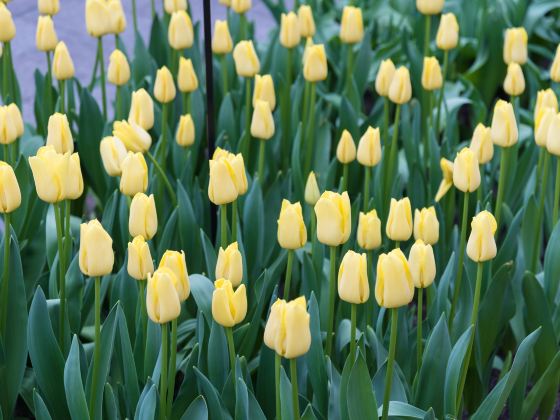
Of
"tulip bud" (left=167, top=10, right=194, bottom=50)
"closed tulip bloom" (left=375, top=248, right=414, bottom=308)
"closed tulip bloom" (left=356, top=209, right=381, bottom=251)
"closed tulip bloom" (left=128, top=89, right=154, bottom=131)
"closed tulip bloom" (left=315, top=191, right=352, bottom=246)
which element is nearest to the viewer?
"closed tulip bloom" (left=375, top=248, right=414, bottom=308)

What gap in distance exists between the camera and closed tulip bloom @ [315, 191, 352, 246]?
56.2 inches

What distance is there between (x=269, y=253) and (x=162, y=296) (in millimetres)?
835

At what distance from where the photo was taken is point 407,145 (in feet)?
8.05

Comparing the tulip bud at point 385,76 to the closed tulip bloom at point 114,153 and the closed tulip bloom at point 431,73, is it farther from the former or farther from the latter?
the closed tulip bloom at point 114,153

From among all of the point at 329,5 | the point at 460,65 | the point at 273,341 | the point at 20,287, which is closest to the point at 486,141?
the point at 273,341

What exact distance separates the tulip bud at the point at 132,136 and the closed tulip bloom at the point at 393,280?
69 centimetres

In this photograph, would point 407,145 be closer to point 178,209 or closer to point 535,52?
point 178,209

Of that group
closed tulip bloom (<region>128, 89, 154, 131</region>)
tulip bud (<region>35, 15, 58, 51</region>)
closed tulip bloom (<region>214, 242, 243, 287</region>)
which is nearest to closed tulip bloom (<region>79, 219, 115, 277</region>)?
closed tulip bloom (<region>214, 242, 243, 287</region>)

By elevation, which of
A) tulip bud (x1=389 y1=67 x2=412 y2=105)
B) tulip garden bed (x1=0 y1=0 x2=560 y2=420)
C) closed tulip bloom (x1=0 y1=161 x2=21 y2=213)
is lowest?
tulip garden bed (x1=0 y1=0 x2=560 y2=420)

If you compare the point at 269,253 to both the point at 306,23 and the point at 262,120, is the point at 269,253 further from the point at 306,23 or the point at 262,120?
the point at 306,23

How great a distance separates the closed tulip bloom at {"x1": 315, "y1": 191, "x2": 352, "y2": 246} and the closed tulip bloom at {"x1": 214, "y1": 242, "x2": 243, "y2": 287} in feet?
0.40

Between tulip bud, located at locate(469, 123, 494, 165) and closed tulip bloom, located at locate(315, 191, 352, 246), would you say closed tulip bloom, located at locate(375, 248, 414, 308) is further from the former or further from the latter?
tulip bud, located at locate(469, 123, 494, 165)

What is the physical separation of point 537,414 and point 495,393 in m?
0.60

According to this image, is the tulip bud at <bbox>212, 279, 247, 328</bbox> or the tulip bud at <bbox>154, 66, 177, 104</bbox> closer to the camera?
the tulip bud at <bbox>212, 279, 247, 328</bbox>
